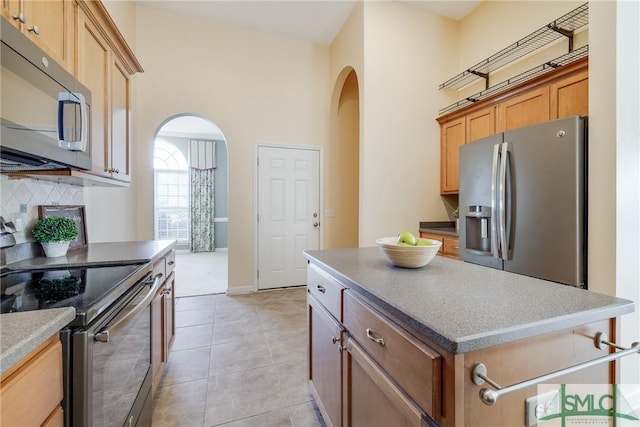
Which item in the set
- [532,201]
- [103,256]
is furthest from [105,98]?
[532,201]

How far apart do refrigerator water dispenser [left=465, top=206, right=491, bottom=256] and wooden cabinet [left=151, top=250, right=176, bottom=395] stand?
2434 millimetres

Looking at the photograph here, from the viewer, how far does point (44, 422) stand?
722 mm

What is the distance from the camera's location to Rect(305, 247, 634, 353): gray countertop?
2.14 feet

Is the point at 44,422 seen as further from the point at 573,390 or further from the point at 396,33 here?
the point at 396,33

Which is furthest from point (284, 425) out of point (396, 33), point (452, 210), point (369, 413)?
point (396, 33)

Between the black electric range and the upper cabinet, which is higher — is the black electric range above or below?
below

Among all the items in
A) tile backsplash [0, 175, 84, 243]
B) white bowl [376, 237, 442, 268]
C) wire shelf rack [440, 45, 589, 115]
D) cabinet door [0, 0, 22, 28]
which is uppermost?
wire shelf rack [440, 45, 589, 115]

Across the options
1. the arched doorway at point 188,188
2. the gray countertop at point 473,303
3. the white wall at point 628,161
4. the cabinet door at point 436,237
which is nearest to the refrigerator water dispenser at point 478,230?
the cabinet door at point 436,237

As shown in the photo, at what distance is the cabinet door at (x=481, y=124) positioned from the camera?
286 centimetres

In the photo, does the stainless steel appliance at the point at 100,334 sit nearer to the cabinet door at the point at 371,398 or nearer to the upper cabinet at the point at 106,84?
the upper cabinet at the point at 106,84

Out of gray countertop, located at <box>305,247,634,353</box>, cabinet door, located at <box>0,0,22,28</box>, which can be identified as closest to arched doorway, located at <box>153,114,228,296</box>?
cabinet door, located at <box>0,0,22,28</box>

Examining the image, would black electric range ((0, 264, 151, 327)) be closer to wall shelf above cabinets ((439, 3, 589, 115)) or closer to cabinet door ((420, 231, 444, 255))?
cabinet door ((420, 231, 444, 255))

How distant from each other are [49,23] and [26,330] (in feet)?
4.75

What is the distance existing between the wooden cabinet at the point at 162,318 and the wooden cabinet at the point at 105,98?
2.33 feet
